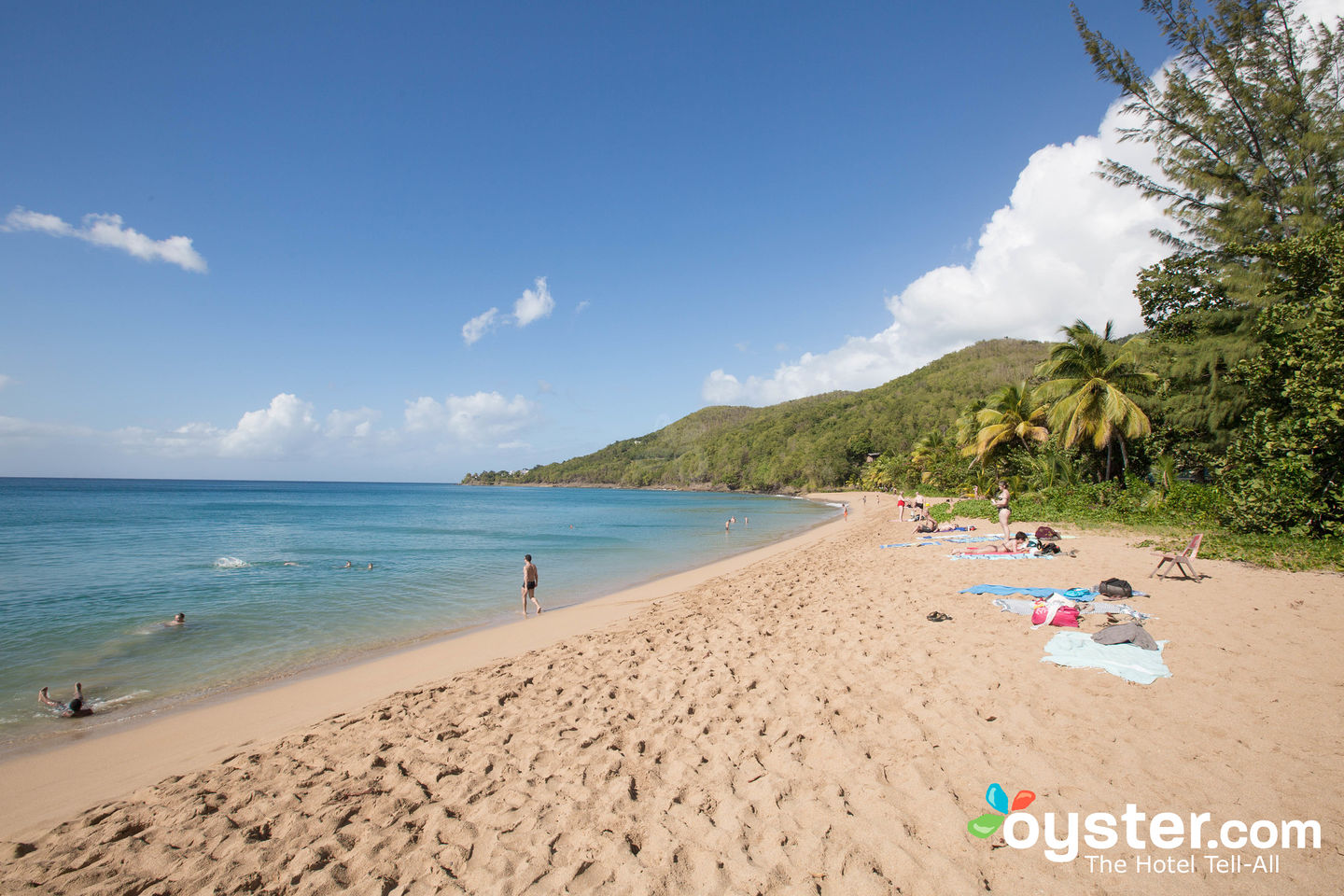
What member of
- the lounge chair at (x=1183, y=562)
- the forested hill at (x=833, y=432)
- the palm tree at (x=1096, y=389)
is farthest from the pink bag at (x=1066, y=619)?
the forested hill at (x=833, y=432)

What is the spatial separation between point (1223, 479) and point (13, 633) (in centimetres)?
2564

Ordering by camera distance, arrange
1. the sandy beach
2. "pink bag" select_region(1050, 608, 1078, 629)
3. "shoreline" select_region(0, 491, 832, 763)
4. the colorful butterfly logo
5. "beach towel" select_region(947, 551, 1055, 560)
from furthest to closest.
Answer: "beach towel" select_region(947, 551, 1055, 560) → "pink bag" select_region(1050, 608, 1078, 629) → "shoreline" select_region(0, 491, 832, 763) → the colorful butterfly logo → the sandy beach

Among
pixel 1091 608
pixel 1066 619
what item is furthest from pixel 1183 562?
pixel 1066 619

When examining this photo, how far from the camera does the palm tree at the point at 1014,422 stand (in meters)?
26.8

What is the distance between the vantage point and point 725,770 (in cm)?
402

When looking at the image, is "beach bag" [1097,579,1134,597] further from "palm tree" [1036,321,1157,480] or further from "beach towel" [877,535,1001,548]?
"palm tree" [1036,321,1157,480]

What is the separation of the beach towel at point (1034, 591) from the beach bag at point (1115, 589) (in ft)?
0.54

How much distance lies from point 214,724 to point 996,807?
797 cm

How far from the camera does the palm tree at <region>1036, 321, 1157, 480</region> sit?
1898 cm

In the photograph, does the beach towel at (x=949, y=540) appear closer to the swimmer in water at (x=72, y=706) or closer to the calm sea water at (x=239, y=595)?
the calm sea water at (x=239, y=595)

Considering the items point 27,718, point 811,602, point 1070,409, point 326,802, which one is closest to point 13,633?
point 27,718

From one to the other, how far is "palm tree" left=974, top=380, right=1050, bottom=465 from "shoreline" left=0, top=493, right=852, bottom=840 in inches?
974

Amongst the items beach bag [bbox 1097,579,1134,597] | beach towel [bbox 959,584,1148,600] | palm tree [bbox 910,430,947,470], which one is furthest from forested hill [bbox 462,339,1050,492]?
beach bag [bbox 1097,579,1134,597]

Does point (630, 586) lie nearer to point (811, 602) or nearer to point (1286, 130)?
point (811, 602)
